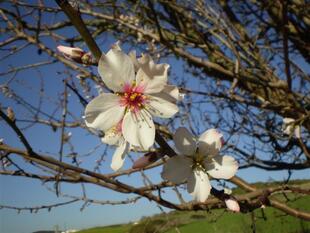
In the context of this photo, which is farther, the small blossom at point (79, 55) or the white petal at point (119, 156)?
the white petal at point (119, 156)

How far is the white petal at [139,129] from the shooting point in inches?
35.9

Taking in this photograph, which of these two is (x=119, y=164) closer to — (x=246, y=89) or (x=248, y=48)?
(x=248, y=48)

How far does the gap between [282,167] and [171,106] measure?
8.15 feet

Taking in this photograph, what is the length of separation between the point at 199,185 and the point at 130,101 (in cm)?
29

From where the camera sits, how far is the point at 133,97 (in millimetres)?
1017

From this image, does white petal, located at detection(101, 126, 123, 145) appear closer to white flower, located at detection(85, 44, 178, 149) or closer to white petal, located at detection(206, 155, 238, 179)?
white flower, located at detection(85, 44, 178, 149)

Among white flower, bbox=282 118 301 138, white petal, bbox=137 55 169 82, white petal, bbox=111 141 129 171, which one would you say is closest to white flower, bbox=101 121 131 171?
white petal, bbox=111 141 129 171

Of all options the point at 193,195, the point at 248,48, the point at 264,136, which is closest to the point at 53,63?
the point at 248,48

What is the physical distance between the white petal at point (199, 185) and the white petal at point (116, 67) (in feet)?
1.00

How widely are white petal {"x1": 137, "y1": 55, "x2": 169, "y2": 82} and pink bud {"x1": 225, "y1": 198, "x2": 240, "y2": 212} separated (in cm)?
32

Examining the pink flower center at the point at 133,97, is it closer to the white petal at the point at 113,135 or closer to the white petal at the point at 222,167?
the white petal at the point at 113,135

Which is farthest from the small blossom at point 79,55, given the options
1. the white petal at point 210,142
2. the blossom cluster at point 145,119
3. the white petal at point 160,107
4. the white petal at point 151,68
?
the white petal at point 210,142

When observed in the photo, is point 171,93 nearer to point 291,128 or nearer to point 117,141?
point 117,141

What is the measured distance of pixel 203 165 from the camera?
1060mm
